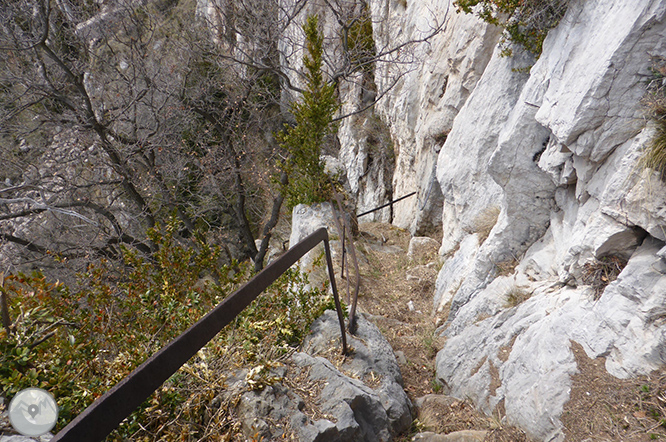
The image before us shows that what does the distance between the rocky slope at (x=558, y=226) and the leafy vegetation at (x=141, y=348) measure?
1902mm

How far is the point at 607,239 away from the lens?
127 inches

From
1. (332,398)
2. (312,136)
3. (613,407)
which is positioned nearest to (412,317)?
(613,407)

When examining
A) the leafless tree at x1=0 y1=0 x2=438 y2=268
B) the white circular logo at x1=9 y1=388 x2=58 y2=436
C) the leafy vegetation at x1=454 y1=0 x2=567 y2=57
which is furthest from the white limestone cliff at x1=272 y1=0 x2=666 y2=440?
the leafless tree at x1=0 y1=0 x2=438 y2=268

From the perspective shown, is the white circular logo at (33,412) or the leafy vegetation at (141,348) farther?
the leafy vegetation at (141,348)

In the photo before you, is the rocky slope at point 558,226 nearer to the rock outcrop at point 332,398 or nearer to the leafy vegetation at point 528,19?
the leafy vegetation at point 528,19

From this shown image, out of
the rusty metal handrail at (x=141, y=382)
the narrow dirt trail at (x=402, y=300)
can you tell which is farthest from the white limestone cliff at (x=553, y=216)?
the rusty metal handrail at (x=141, y=382)

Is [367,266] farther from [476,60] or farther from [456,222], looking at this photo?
[476,60]

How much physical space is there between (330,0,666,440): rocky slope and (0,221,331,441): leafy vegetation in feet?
6.24

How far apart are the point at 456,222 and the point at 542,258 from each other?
2.60 m

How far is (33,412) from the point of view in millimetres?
1734

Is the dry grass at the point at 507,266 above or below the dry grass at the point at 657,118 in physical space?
below

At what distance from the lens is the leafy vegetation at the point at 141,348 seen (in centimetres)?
195

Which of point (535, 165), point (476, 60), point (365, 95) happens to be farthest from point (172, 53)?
point (535, 165)

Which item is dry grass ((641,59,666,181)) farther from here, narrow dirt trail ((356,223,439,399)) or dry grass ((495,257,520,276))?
narrow dirt trail ((356,223,439,399))
